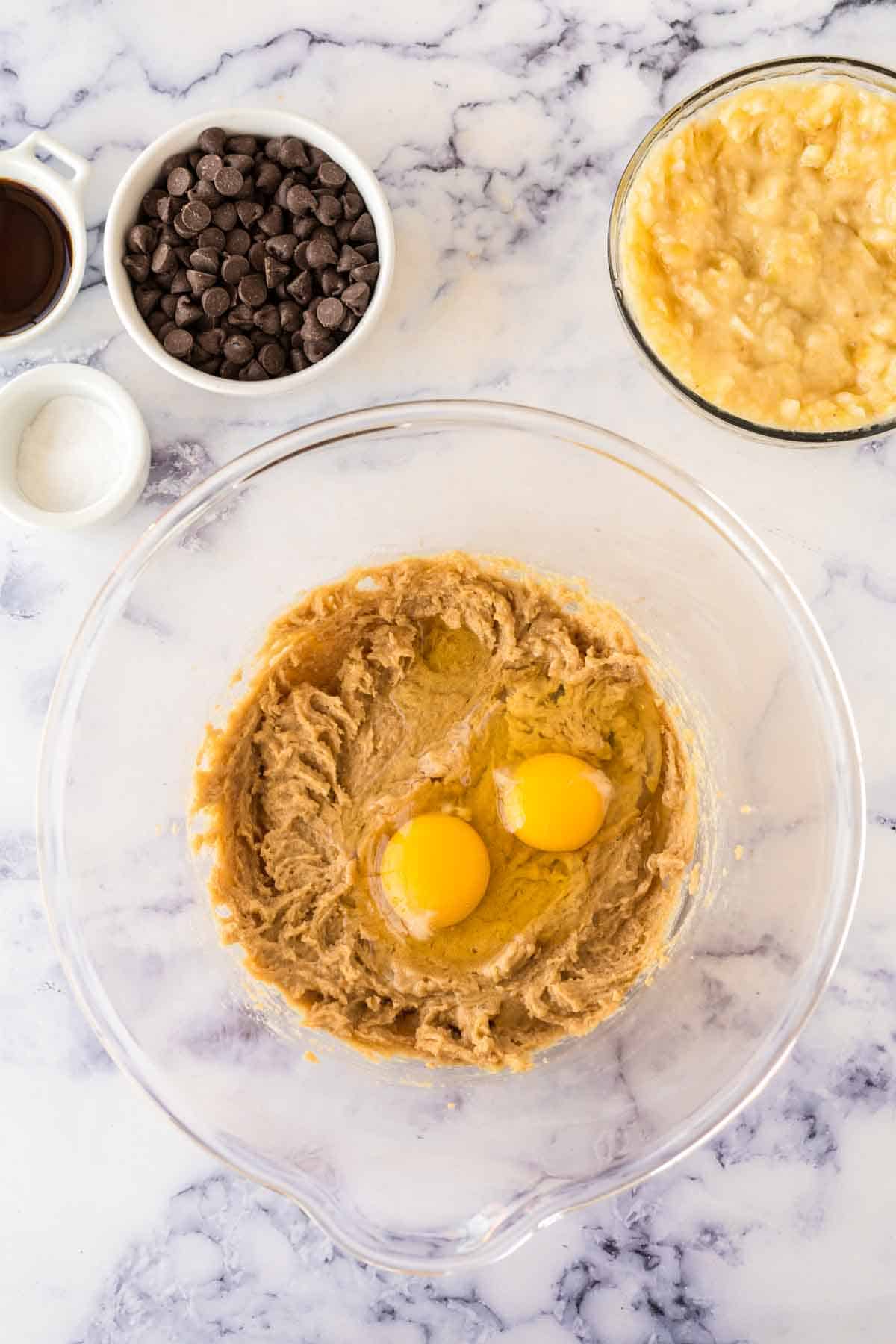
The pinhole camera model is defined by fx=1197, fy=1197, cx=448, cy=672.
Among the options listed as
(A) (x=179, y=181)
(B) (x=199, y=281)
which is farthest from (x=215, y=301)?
(A) (x=179, y=181)

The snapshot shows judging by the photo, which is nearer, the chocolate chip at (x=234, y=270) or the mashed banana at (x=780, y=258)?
the mashed banana at (x=780, y=258)

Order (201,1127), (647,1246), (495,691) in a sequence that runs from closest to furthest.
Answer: (201,1127)
(495,691)
(647,1246)

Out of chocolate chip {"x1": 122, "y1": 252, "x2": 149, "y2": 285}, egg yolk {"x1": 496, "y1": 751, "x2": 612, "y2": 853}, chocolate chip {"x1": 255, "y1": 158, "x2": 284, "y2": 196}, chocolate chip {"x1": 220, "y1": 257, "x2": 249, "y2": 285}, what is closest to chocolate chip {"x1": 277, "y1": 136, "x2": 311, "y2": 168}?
chocolate chip {"x1": 255, "y1": 158, "x2": 284, "y2": 196}

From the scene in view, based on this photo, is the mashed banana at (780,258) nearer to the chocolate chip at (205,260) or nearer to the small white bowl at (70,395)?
the chocolate chip at (205,260)

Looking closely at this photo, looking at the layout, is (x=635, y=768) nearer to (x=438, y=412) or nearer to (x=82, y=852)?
(x=438, y=412)

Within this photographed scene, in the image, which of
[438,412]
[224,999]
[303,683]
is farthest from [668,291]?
[224,999]

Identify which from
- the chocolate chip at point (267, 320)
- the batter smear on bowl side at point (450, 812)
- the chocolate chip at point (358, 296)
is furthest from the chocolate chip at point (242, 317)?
the batter smear on bowl side at point (450, 812)
